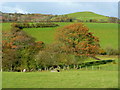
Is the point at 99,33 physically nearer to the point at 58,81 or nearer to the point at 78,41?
the point at 78,41

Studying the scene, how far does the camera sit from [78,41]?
124 feet

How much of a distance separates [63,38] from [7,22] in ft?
116

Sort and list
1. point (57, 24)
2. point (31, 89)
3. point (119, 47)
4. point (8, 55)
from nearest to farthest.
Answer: point (31, 89)
point (8, 55)
point (119, 47)
point (57, 24)

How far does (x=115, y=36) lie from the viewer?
2682 inches

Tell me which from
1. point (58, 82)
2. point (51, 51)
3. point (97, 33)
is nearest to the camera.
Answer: point (58, 82)

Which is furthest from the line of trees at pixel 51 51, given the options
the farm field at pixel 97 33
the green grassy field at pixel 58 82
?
the farm field at pixel 97 33

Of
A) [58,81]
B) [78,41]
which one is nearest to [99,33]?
[78,41]

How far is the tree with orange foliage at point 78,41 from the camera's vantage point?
36.7m

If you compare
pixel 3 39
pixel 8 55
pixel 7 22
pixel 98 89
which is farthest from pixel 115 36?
pixel 98 89

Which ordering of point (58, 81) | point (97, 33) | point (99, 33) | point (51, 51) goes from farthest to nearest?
point (99, 33) → point (97, 33) → point (51, 51) → point (58, 81)

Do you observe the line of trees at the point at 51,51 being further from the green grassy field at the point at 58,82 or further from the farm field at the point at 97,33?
the farm field at the point at 97,33

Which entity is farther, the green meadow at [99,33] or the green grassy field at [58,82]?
the green meadow at [99,33]

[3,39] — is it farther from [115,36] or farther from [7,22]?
[115,36]

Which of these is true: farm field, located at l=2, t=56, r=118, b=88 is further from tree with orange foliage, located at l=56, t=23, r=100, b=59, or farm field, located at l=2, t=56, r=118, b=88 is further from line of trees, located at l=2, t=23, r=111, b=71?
tree with orange foliage, located at l=56, t=23, r=100, b=59
